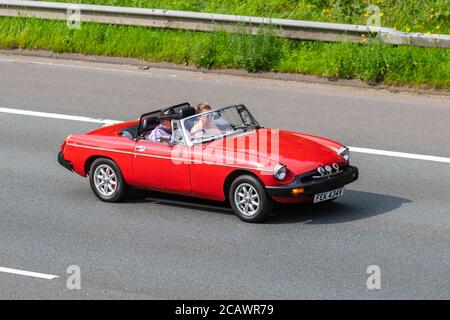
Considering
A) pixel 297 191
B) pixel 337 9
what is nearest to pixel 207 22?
pixel 337 9

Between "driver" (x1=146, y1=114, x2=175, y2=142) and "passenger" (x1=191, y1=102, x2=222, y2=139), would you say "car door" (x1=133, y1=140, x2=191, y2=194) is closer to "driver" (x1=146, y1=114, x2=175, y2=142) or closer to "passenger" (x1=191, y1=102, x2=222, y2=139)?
"driver" (x1=146, y1=114, x2=175, y2=142)

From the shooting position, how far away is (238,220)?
1569 centimetres

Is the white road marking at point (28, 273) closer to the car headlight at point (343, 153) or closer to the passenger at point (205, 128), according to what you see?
the passenger at point (205, 128)

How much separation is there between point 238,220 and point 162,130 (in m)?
1.85

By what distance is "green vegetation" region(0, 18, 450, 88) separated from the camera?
21562 millimetres

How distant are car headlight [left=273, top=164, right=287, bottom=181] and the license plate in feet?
1.76

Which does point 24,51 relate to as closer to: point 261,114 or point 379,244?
point 261,114

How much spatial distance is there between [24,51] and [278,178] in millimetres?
11038

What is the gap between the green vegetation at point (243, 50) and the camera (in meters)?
21.6

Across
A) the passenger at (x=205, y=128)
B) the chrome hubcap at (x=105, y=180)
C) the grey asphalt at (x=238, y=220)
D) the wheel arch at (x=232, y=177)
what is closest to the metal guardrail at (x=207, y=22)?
the grey asphalt at (x=238, y=220)

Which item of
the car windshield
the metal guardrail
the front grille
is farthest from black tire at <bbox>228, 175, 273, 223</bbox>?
the metal guardrail

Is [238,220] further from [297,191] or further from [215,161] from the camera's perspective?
[297,191]

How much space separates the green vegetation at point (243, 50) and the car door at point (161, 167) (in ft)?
21.6
